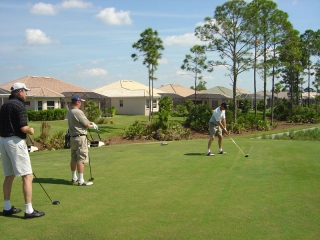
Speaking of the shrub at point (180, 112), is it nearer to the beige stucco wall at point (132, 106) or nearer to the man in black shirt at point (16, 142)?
the beige stucco wall at point (132, 106)

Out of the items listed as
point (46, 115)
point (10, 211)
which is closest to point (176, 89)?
point (46, 115)

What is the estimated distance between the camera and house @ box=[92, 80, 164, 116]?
48000 millimetres

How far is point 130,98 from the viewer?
48.8 metres

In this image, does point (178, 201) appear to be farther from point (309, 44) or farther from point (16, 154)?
point (309, 44)

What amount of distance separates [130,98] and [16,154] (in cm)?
4337

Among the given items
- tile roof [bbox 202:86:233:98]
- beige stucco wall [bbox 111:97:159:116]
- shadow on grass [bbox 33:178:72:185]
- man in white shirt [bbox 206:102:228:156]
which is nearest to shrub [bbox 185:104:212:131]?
man in white shirt [bbox 206:102:228:156]

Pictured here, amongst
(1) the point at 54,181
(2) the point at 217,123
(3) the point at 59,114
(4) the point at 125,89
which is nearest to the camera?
(1) the point at 54,181

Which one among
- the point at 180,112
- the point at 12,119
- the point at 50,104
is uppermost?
the point at 50,104

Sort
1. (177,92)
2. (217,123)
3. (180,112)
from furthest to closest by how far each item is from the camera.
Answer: (177,92), (180,112), (217,123)

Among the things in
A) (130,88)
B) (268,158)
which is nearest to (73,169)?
(268,158)

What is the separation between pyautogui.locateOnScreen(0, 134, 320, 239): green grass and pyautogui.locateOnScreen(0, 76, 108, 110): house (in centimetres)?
2885

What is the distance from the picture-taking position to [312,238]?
16.1 feet

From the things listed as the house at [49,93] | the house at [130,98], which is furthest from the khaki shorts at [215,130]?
the house at [130,98]

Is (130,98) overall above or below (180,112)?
above
